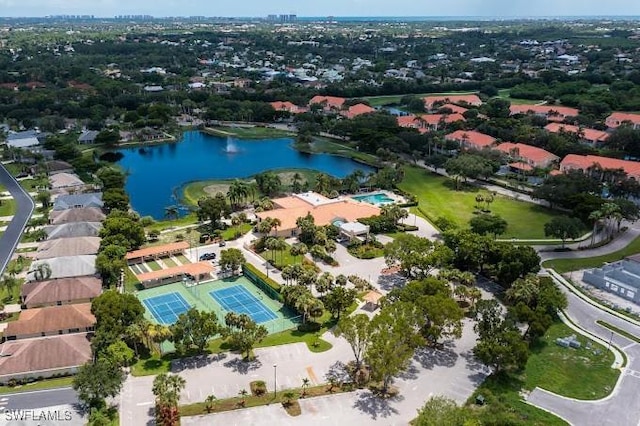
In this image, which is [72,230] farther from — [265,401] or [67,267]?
[265,401]

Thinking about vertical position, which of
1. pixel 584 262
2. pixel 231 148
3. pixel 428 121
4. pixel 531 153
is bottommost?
pixel 231 148

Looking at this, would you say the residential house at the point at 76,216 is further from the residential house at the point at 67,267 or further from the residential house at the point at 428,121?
the residential house at the point at 428,121

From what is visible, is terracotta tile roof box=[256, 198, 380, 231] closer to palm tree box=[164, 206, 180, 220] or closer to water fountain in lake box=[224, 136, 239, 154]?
palm tree box=[164, 206, 180, 220]

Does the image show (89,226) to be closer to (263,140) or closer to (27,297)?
(27,297)

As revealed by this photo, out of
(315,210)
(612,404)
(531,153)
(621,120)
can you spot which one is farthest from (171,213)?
(621,120)

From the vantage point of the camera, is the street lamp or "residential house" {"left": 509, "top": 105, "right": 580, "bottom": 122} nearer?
the street lamp

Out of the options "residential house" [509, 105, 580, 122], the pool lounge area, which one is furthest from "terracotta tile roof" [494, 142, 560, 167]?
"residential house" [509, 105, 580, 122]

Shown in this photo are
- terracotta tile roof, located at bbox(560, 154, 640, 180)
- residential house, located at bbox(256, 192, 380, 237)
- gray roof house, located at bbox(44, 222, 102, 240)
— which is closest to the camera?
gray roof house, located at bbox(44, 222, 102, 240)

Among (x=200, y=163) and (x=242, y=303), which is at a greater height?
(x=242, y=303)
